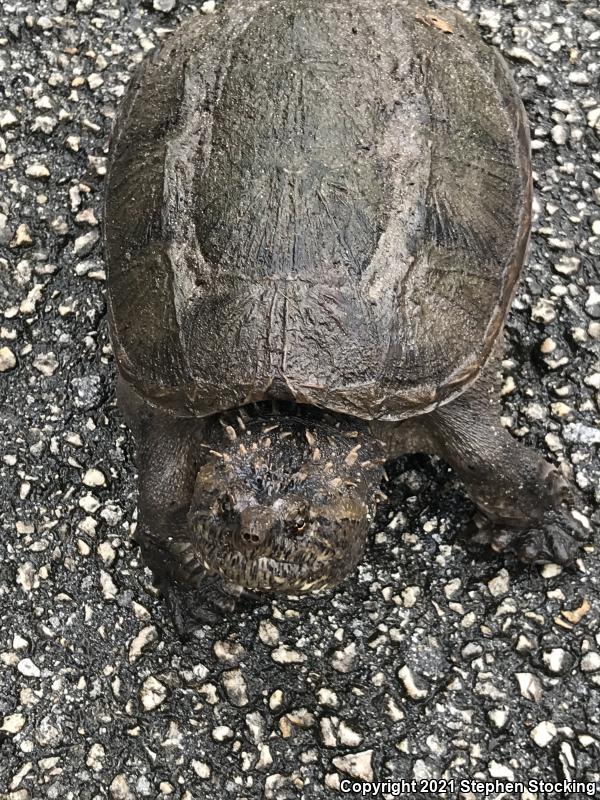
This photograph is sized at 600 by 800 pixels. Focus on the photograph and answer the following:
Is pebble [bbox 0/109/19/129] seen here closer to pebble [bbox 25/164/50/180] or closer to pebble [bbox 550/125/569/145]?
pebble [bbox 25/164/50/180]

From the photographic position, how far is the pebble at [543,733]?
2.92 metres

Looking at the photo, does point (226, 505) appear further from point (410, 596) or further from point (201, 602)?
point (410, 596)

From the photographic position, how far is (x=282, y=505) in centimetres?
227

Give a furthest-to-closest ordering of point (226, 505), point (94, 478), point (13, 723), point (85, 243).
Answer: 1. point (85, 243)
2. point (94, 478)
3. point (13, 723)
4. point (226, 505)

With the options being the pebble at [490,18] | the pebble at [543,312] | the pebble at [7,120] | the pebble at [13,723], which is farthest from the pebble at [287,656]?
the pebble at [490,18]

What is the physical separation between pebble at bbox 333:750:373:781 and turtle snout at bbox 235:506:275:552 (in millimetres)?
1077

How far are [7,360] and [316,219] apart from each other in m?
1.73

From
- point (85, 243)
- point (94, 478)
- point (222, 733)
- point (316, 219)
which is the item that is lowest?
point (222, 733)

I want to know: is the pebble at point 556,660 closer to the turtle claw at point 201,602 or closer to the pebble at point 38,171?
the turtle claw at point 201,602

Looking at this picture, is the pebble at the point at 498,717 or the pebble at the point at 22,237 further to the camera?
the pebble at the point at 22,237

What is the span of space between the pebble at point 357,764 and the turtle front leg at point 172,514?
64cm

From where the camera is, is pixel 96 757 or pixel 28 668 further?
pixel 28 668

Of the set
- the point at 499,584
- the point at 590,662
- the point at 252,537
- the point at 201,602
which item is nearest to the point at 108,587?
the point at 201,602

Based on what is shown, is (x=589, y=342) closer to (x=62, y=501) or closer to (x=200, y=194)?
(x=200, y=194)
